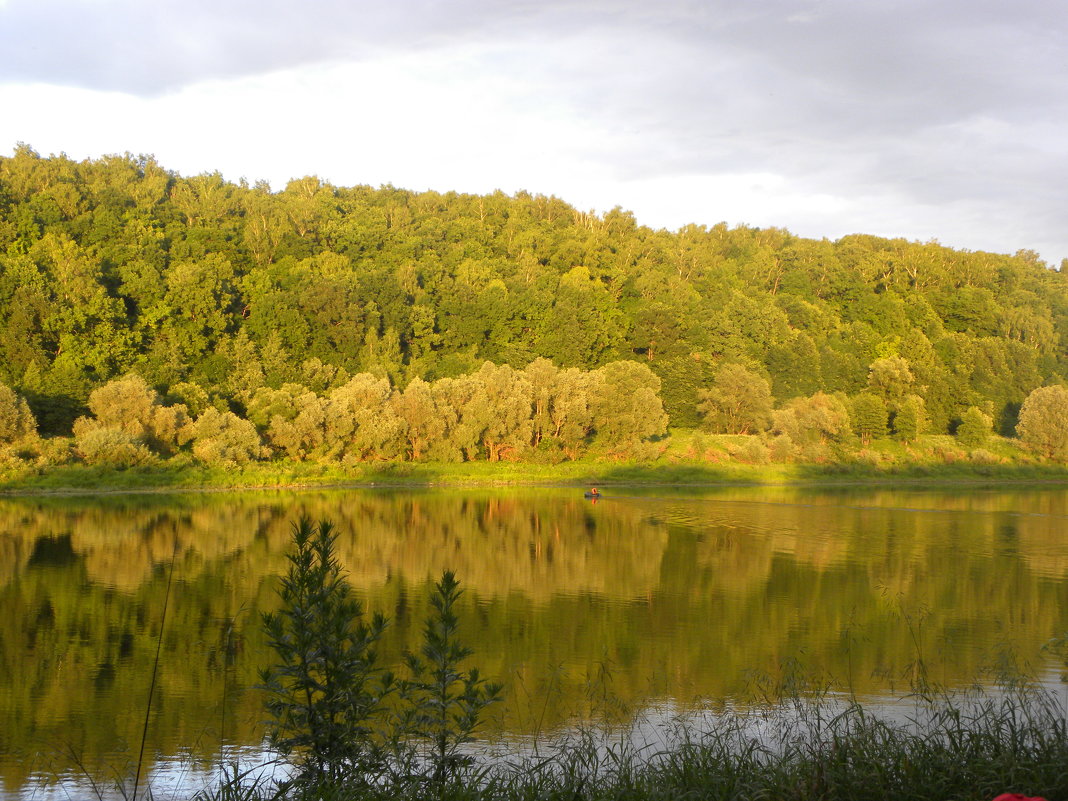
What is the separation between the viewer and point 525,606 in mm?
17656

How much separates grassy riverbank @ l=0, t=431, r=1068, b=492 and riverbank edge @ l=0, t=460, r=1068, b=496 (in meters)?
0.05

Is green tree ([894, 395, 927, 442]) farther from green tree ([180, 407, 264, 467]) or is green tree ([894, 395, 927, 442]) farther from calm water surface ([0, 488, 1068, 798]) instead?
green tree ([180, 407, 264, 467])

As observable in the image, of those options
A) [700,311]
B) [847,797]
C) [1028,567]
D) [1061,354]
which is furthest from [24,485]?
[1061,354]

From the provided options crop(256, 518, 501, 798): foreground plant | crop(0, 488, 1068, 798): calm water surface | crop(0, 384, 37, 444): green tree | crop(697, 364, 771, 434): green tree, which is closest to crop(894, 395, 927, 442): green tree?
crop(697, 364, 771, 434): green tree

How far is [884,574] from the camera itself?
72.1 feet

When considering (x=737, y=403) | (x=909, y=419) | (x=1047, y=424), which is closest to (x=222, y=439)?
(x=737, y=403)

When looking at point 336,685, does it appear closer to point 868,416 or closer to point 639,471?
point 639,471

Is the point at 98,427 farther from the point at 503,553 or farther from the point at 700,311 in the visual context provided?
the point at 700,311

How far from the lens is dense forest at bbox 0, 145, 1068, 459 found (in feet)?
156

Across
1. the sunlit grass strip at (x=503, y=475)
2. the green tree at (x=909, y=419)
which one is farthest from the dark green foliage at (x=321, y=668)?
the green tree at (x=909, y=419)

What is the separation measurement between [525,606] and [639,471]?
3282 cm

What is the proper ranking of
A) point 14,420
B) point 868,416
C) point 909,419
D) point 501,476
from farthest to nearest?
1. point 909,419
2. point 868,416
3. point 501,476
4. point 14,420

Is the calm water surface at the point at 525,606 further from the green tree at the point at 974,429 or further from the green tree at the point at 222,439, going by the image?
the green tree at the point at 974,429

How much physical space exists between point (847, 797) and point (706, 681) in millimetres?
6951
